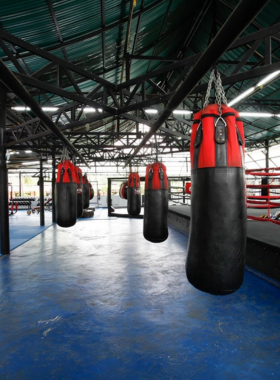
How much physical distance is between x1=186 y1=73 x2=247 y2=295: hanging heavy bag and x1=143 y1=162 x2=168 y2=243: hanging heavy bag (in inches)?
75.7

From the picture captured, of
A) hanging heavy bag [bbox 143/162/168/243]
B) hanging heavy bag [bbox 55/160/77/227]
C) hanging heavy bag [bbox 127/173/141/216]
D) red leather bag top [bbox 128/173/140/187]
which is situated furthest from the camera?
red leather bag top [bbox 128/173/140/187]

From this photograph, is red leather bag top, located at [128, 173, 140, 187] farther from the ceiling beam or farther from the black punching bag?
the black punching bag

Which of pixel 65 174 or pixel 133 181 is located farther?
pixel 133 181

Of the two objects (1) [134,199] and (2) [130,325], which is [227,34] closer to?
(2) [130,325]

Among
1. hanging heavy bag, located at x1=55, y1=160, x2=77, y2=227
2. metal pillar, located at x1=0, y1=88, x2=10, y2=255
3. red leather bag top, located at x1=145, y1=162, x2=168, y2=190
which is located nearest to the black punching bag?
red leather bag top, located at x1=145, y1=162, x2=168, y2=190

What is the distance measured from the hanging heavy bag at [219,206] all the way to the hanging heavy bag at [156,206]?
1.92m

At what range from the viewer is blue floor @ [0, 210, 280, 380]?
6.52ft

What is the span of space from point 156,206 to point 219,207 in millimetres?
2103

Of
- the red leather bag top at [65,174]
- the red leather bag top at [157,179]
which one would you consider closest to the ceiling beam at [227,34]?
the red leather bag top at [157,179]

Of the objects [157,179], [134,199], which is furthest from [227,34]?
[134,199]

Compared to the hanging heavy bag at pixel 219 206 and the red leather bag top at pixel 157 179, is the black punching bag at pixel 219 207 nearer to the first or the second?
the hanging heavy bag at pixel 219 206

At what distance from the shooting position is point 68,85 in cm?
565

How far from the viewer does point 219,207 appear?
138cm

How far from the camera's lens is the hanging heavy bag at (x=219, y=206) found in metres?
1.38
